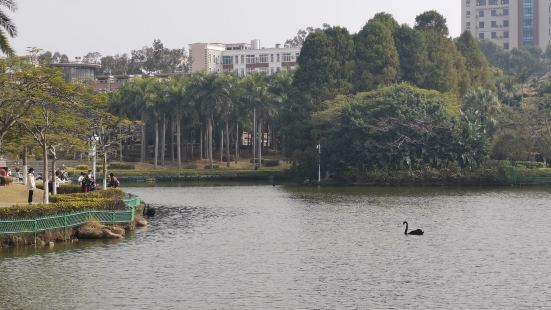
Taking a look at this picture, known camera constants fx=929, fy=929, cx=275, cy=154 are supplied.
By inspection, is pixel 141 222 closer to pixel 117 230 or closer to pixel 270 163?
pixel 117 230

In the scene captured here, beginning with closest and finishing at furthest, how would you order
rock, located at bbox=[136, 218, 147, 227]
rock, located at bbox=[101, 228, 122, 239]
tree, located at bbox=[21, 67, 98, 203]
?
rock, located at bbox=[101, 228, 122, 239]
tree, located at bbox=[21, 67, 98, 203]
rock, located at bbox=[136, 218, 147, 227]

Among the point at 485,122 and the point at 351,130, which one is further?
the point at 485,122

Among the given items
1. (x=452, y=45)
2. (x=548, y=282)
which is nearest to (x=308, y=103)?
(x=452, y=45)

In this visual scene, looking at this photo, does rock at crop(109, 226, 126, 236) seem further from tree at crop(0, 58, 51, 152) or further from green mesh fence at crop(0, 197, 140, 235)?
tree at crop(0, 58, 51, 152)

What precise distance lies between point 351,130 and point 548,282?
73052 millimetres

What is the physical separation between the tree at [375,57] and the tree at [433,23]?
11.1 meters

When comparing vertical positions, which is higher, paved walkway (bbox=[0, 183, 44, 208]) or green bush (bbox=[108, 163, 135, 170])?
green bush (bbox=[108, 163, 135, 170])

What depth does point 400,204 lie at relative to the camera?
259 ft

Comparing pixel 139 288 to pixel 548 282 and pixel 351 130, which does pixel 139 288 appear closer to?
pixel 548 282

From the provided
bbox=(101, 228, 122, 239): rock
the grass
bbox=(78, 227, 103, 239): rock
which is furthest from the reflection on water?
the grass

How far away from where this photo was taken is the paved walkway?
59.3m

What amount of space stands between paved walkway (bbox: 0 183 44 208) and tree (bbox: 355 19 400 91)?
6541 centimetres

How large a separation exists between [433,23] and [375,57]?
1568cm

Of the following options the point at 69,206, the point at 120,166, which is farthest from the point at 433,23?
the point at 69,206
